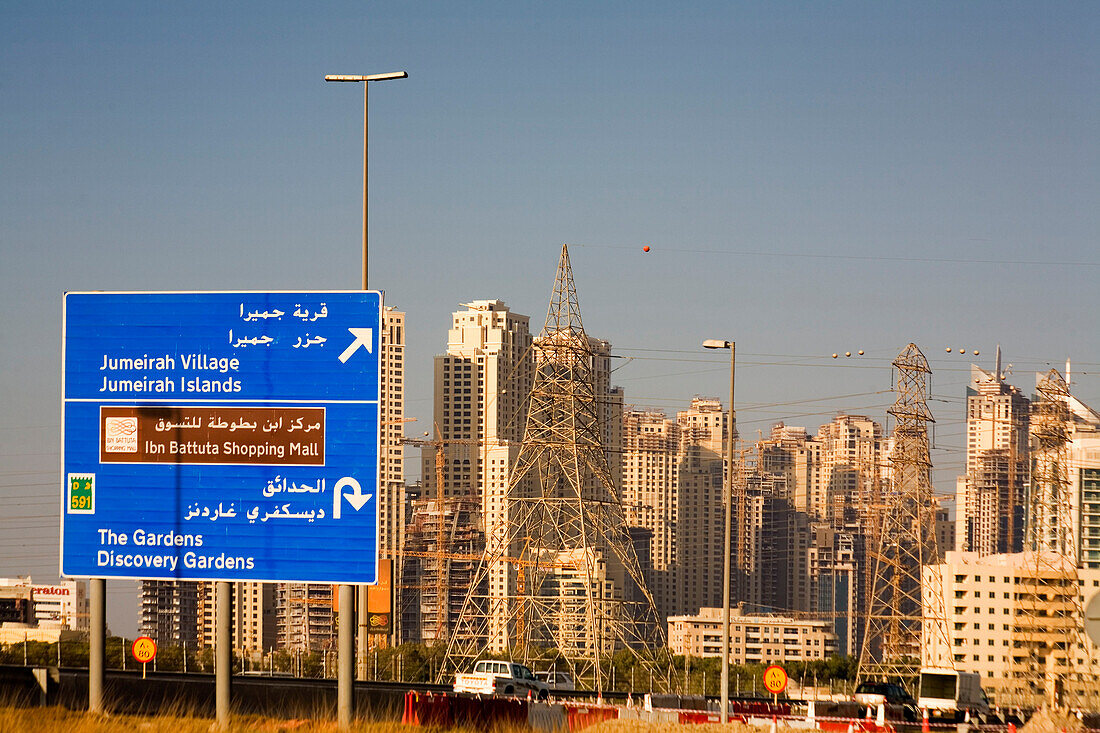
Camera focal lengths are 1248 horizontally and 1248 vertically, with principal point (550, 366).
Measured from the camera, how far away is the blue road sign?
1702 cm

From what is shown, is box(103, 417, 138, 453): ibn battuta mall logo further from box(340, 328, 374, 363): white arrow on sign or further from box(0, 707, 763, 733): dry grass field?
box(0, 707, 763, 733): dry grass field

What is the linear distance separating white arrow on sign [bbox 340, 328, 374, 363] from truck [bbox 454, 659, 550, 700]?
20.6 m

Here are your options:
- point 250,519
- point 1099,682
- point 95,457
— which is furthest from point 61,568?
point 1099,682

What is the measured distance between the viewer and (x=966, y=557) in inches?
4471

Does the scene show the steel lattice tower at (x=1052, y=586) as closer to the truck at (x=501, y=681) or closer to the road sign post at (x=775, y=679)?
the truck at (x=501, y=681)

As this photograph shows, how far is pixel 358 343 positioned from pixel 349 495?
2.09 m

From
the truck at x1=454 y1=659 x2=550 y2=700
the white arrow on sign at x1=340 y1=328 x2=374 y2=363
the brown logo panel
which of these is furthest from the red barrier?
the truck at x1=454 y1=659 x2=550 y2=700

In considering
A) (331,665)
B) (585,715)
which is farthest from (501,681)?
(331,665)

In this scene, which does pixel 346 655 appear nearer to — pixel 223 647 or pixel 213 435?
pixel 223 647

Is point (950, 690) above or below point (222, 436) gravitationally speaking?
below

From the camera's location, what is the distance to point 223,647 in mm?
17750

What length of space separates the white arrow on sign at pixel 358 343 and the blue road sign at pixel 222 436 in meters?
0.02

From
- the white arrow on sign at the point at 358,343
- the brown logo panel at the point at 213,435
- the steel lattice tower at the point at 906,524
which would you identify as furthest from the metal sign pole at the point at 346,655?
the steel lattice tower at the point at 906,524

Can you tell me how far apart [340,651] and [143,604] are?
169 metres
